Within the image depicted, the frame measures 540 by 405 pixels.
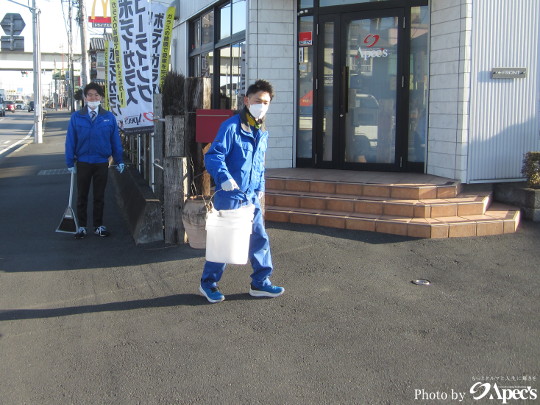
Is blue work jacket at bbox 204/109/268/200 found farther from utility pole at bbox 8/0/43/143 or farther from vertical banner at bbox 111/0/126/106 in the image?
utility pole at bbox 8/0/43/143

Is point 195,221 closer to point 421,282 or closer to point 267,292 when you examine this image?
point 267,292

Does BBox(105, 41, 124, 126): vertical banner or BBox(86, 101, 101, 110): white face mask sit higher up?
BBox(105, 41, 124, 126): vertical banner

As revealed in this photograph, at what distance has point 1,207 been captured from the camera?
→ 34.0 feet

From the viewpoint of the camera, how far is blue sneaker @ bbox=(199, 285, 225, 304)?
5.38 metres

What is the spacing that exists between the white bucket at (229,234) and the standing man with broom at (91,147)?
3.40 metres

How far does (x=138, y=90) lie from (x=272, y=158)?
7.83 ft

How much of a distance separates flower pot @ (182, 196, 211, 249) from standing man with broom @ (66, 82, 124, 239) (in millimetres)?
1725

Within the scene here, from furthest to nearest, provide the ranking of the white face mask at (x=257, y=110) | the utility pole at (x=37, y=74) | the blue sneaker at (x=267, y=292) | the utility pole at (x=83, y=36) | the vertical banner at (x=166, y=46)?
the utility pole at (x=37, y=74) < the utility pole at (x=83, y=36) < the vertical banner at (x=166, y=46) < the blue sneaker at (x=267, y=292) < the white face mask at (x=257, y=110)

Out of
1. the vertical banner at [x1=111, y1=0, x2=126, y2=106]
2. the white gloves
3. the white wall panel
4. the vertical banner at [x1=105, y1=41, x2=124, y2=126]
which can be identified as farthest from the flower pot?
the vertical banner at [x1=105, y1=41, x2=124, y2=126]

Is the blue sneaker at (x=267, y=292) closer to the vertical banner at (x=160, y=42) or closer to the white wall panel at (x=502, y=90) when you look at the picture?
the white wall panel at (x=502, y=90)

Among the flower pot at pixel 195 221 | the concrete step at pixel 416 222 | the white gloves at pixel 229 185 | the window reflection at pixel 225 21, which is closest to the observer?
the white gloves at pixel 229 185

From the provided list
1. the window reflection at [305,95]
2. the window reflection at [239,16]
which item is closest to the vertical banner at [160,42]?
the window reflection at [239,16]

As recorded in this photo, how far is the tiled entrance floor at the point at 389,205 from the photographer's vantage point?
292 inches

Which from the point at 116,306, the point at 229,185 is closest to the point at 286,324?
the point at 229,185
